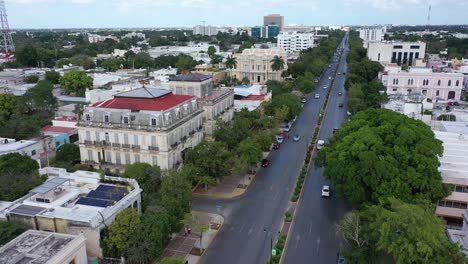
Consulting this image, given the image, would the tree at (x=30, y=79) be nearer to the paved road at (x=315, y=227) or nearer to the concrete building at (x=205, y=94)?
the concrete building at (x=205, y=94)

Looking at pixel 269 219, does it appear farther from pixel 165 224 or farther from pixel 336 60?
pixel 336 60

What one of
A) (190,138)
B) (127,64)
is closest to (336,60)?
(127,64)

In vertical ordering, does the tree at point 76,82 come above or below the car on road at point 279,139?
above

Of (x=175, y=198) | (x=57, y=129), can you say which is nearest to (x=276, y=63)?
(x=57, y=129)

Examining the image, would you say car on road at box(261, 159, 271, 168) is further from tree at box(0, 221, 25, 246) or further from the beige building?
the beige building

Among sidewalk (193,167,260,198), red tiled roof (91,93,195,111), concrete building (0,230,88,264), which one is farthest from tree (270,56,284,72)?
concrete building (0,230,88,264)

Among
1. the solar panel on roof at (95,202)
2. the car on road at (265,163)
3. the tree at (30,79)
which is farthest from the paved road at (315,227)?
the tree at (30,79)

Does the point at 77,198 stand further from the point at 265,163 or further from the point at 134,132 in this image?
the point at 265,163
